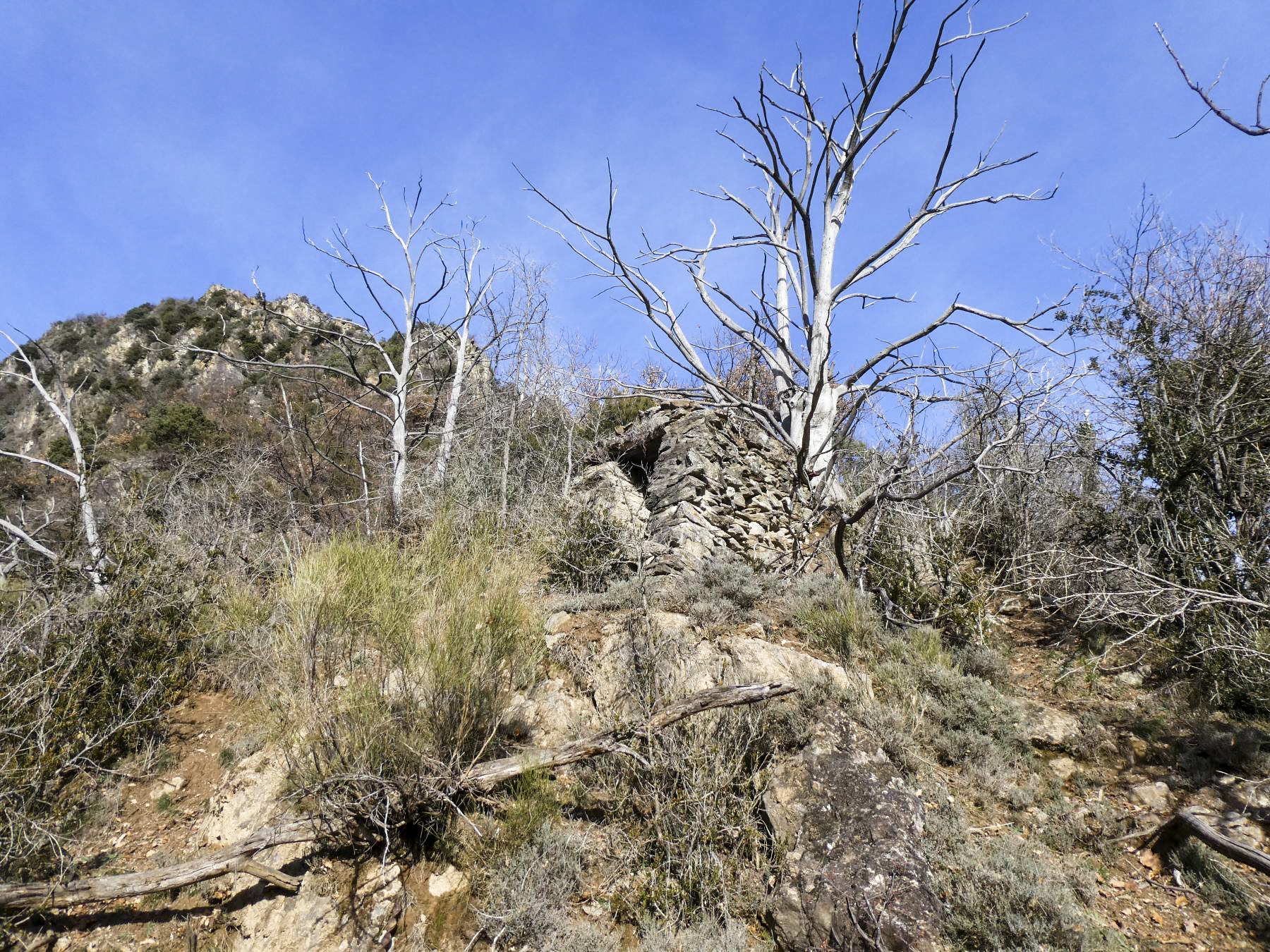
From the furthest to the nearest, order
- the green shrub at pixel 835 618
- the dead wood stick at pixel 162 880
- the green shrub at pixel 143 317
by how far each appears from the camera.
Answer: the green shrub at pixel 143 317 → the green shrub at pixel 835 618 → the dead wood stick at pixel 162 880

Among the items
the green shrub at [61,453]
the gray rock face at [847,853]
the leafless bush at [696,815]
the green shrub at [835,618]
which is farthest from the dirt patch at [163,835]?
the green shrub at [61,453]

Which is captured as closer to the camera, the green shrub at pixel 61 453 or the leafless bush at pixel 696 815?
the leafless bush at pixel 696 815

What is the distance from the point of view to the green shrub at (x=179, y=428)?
1677 cm

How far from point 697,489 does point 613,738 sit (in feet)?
13.9

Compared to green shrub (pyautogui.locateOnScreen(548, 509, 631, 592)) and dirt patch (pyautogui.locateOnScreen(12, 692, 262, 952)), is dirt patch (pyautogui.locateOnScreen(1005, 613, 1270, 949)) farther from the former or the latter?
dirt patch (pyautogui.locateOnScreen(12, 692, 262, 952))

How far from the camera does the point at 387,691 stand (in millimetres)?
3777

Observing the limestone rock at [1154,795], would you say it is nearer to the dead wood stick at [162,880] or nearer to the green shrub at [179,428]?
the dead wood stick at [162,880]

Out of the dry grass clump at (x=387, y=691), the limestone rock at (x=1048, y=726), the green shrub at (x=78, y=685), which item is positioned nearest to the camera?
the dry grass clump at (x=387, y=691)

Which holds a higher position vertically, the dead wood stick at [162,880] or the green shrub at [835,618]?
the green shrub at [835,618]

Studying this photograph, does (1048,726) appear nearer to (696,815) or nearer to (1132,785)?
(1132,785)

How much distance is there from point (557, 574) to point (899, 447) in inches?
152

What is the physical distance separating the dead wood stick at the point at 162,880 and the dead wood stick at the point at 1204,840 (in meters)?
4.91

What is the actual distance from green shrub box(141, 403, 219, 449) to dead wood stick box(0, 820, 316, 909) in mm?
15005

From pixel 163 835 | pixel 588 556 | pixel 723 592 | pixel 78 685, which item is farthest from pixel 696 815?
pixel 78 685
